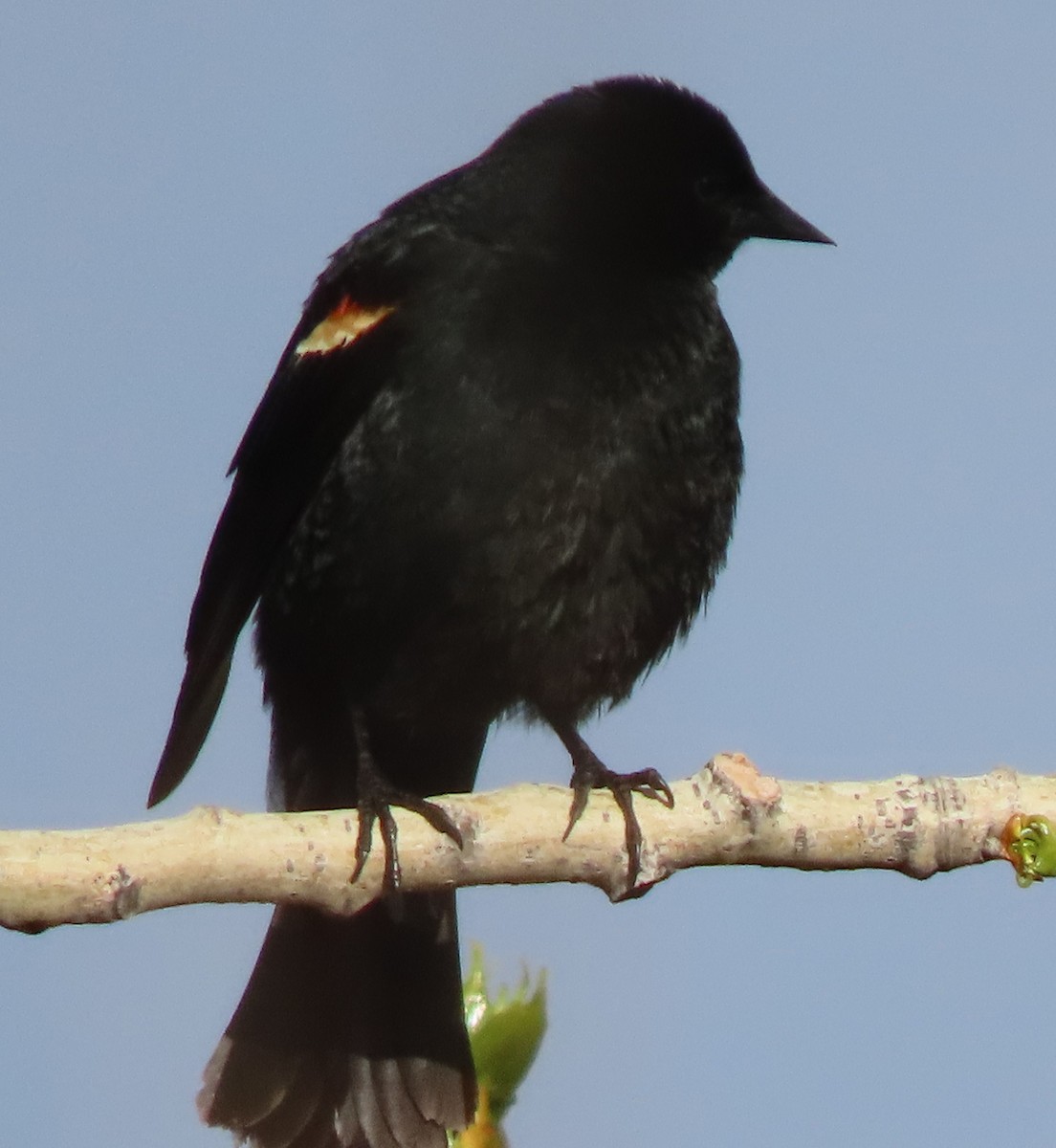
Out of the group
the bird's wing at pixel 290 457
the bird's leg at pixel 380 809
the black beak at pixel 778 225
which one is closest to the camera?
the bird's leg at pixel 380 809

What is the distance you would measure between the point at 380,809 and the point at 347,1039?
93cm

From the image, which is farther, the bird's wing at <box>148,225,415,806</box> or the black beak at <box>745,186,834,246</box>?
the black beak at <box>745,186,834,246</box>

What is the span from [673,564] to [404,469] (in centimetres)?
54

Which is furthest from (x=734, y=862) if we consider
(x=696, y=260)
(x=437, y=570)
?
(x=696, y=260)

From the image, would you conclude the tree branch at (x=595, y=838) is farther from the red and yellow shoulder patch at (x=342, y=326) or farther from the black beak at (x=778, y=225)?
the black beak at (x=778, y=225)

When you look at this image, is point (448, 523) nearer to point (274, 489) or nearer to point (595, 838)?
point (274, 489)

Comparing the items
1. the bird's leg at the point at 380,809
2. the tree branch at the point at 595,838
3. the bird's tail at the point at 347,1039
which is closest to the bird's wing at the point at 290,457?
the bird's leg at the point at 380,809

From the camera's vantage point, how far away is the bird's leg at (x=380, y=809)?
252 centimetres

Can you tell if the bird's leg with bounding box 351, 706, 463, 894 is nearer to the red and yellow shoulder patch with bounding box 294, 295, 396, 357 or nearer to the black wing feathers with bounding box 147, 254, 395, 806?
the black wing feathers with bounding box 147, 254, 395, 806

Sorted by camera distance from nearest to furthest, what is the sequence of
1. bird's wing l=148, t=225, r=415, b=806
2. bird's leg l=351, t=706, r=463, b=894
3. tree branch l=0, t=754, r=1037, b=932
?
tree branch l=0, t=754, r=1037, b=932 → bird's leg l=351, t=706, r=463, b=894 → bird's wing l=148, t=225, r=415, b=806

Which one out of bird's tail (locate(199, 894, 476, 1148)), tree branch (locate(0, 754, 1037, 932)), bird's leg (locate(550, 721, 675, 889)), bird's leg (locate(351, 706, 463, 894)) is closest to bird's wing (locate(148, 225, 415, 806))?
bird's leg (locate(351, 706, 463, 894))

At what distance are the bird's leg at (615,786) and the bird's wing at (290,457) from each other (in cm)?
65

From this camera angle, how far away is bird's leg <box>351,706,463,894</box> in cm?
252

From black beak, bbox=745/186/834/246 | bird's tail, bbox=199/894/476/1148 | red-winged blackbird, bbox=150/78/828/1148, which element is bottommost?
bird's tail, bbox=199/894/476/1148
